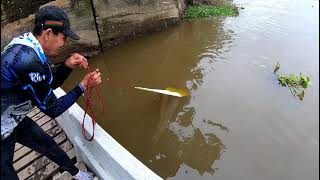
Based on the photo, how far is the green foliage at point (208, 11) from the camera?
10216 mm

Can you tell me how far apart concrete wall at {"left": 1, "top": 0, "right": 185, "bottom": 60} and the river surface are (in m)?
0.31

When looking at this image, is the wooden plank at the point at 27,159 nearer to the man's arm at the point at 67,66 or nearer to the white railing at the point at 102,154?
the white railing at the point at 102,154

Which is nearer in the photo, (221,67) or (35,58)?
(35,58)

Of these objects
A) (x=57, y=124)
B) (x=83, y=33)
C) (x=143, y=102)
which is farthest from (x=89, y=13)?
(x=57, y=124)

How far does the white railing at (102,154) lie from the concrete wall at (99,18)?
11.8 ft

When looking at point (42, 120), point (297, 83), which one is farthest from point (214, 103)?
point (42, 120)

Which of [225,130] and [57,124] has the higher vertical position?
[57,124]

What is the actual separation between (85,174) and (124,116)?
8.10ft

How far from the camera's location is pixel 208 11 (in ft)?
34.0

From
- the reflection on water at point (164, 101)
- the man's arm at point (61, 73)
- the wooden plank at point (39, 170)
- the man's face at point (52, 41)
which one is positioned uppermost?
the man's face at point (52, 41)

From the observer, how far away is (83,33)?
25.5 feet

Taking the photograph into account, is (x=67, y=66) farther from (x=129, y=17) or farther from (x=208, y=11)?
(x=208, y=11)

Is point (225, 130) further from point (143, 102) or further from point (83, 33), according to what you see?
point (83, 33)

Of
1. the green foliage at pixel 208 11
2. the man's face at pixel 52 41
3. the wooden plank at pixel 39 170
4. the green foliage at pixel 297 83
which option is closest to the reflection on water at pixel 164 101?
the green foliage at pixel 208 11
